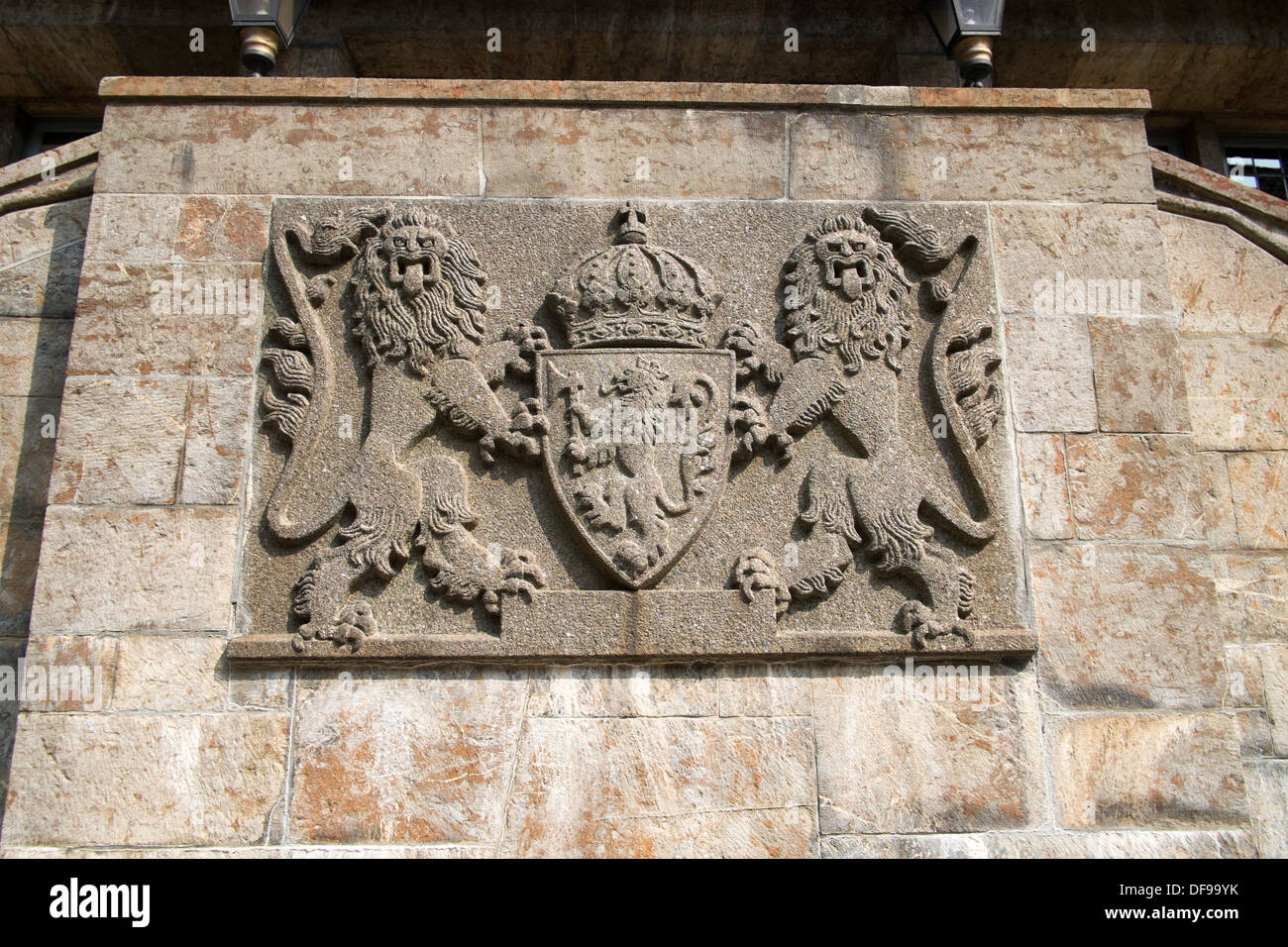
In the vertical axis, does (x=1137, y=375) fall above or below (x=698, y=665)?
above

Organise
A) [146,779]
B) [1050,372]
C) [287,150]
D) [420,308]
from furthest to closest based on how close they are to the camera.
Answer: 1. [287,150]
2. [1050,372]
3. [420,308]
4. [146,779]

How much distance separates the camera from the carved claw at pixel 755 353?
4180mm

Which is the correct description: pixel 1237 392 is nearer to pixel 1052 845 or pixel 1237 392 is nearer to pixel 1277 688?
pixel 1277 688

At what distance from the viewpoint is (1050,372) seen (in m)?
4.37

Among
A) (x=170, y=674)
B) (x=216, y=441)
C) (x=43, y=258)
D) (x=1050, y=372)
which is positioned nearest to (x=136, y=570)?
(x=170, y=674)

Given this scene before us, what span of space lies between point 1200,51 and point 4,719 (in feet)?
22.8

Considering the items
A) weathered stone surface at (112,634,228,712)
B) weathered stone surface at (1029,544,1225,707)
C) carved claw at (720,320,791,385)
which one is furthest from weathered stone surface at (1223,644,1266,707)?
weathered stone surface at (112,634,228,712)

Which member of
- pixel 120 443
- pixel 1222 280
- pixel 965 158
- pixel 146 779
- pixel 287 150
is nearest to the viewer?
pixel 146 779

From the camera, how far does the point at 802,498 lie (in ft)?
13.5

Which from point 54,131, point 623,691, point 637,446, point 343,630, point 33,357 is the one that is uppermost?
point 54,131

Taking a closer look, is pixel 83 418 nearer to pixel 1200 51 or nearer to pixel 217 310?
pixel 217 310

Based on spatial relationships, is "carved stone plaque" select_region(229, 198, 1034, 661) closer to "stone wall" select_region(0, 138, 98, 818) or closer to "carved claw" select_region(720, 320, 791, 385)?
"carved claw" select_region(720, 320, 791, 385)

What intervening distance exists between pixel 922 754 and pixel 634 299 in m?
1.99

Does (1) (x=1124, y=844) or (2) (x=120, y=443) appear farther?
(2) (x=120, y=443)
